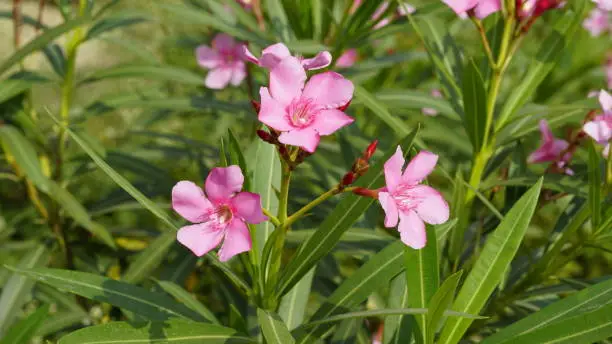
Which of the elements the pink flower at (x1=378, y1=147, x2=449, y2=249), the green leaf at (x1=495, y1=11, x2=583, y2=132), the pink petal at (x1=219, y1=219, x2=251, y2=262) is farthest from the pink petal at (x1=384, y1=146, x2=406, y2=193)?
the green leaf at (x1=495, y1=11, x2=583, y2=132)

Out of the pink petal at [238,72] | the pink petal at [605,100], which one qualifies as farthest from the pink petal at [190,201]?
the pink petal at [238,72]

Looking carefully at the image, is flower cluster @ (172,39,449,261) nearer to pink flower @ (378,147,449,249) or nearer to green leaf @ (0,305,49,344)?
pink flower @ (378,147,449,249)

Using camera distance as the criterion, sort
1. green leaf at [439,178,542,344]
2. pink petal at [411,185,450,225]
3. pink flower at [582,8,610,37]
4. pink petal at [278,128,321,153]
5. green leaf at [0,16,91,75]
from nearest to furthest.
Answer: pink petal at [278,128,321,153], pink petal at [411,185,450,225], green leaf at [439,178,542,344], green leaf at [0,16,91,75], pink flower at [582,8,610,37]

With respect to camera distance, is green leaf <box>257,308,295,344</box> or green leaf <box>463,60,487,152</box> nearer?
green leaf <box>257,308,295,344</box>

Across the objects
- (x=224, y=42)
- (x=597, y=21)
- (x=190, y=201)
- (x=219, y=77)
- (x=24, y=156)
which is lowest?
(x=190, y=201)

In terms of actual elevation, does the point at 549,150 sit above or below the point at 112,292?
above

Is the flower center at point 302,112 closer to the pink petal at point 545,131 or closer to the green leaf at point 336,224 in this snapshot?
the green leaf at point 336,224

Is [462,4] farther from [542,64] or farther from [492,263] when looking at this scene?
[492,263]

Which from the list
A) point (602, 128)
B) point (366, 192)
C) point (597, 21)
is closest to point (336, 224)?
point (366, 192)

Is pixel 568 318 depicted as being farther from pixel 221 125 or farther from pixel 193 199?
pixel 221 125
